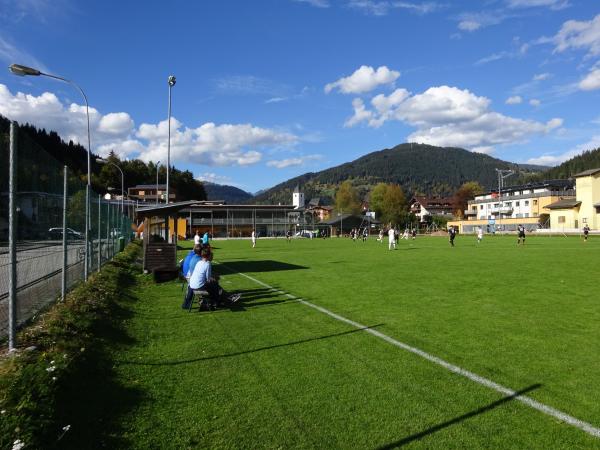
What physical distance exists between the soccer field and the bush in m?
0.64

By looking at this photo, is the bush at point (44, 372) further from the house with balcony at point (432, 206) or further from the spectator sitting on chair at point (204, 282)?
the house with balcony at point (432, 206)

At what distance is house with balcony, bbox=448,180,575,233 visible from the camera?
95375 millimetres

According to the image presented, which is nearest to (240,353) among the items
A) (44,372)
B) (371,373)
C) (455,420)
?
(371,373)

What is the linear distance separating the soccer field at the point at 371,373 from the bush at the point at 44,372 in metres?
0.64

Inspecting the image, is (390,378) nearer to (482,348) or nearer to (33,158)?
(482,348)

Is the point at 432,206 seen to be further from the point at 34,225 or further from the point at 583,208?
the point at 34,225

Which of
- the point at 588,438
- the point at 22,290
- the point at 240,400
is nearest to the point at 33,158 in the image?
the point at 22,290

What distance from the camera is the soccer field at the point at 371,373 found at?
4082 mm

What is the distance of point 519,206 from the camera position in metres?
107

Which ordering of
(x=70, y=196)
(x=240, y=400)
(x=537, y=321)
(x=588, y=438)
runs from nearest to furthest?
1. (x=588, y=438)
2. (x=240, y=400)
3. (x=537, y=321)
4. (x=70, y=196)

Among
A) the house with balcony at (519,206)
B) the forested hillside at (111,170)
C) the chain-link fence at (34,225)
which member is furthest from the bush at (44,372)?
the forested hillside at (111,170)

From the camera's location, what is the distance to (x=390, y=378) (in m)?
5.42

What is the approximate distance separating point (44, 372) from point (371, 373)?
3603 millimetres

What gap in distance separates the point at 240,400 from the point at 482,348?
3685 mm
